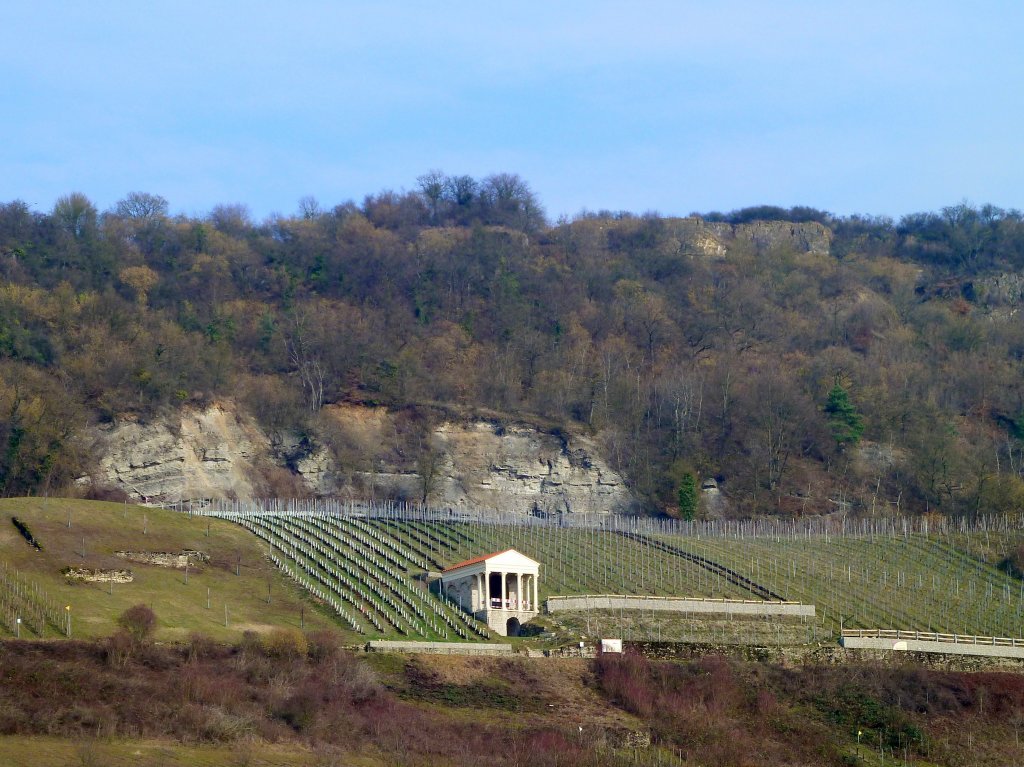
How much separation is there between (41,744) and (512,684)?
2124 centimetres

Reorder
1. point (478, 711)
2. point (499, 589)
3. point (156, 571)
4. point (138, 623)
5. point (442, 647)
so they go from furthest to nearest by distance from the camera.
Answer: point (499, 589) → point (156, 571) → point (442, 647) → point (138, 623) → point (478, 711)

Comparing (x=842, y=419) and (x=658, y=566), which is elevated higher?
(x=842, y=419)

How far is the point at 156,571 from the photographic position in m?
79.6

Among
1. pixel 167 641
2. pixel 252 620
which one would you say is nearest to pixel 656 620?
pixel 252 620

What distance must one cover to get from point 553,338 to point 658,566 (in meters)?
51.8

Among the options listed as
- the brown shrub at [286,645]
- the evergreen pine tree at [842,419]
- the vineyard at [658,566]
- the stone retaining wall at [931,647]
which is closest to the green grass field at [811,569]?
the vineyard at [658,566]

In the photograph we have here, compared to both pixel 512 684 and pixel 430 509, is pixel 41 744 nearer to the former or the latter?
pixel 512 684

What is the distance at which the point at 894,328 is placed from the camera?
155875 mm

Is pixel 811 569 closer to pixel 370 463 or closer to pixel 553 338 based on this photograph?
pixel 370 463

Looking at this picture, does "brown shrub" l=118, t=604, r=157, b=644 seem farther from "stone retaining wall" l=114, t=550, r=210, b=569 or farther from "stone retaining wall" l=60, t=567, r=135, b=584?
"stone retaining wall" l=114, t=550, r=210, b=569

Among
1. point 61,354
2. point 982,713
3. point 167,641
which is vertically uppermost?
point 61,354

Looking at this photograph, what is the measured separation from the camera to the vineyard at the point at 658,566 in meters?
81.1

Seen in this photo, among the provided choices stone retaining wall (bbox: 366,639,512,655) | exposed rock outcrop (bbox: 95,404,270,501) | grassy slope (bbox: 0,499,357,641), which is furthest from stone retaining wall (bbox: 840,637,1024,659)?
exposed rock outcrop (bbox: 95,404,270,501)

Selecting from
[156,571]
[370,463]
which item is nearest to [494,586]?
[156,571]
